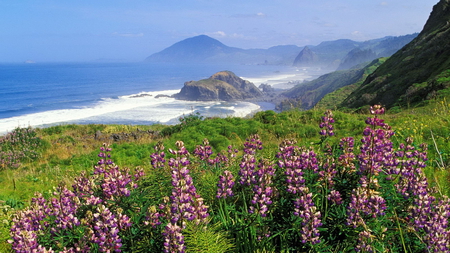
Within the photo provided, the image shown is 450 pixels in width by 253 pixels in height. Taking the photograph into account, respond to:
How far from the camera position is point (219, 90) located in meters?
164

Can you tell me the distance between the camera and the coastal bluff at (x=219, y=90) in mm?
148800

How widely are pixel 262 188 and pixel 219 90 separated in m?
162

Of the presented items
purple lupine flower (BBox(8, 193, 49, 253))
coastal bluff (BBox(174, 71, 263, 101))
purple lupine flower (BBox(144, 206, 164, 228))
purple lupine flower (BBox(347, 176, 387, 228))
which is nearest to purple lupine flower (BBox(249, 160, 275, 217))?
purple lupine flower (BBox(347, 176, 387, 228))

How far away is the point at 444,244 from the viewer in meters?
2.64

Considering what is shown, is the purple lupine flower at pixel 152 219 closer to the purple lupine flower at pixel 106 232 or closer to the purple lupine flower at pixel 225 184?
the purple lupine flower at pixel 106 232

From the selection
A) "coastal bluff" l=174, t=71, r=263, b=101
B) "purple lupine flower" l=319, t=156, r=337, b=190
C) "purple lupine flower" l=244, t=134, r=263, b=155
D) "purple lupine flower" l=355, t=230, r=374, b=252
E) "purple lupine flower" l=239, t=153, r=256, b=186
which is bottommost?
"purple lupine flower" l=355, t=230, r=374, b=252

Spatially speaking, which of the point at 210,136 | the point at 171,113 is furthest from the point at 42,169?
the point at 171,113

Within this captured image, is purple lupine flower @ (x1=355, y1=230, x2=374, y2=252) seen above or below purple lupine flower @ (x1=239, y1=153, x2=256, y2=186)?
below

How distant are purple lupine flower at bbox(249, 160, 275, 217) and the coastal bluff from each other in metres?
137

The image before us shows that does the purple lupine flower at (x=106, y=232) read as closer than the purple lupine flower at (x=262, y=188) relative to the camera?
Yes

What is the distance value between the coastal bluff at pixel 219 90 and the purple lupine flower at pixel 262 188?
13654 centimetres

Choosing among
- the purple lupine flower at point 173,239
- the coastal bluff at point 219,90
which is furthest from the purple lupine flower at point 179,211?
the coastal bluff at point 219,90

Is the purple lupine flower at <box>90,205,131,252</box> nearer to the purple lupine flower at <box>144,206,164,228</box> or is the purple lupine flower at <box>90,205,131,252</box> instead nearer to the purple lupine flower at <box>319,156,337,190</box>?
the purple lupine flower at <box>144,206,164,228</box>

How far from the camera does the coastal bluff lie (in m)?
149
